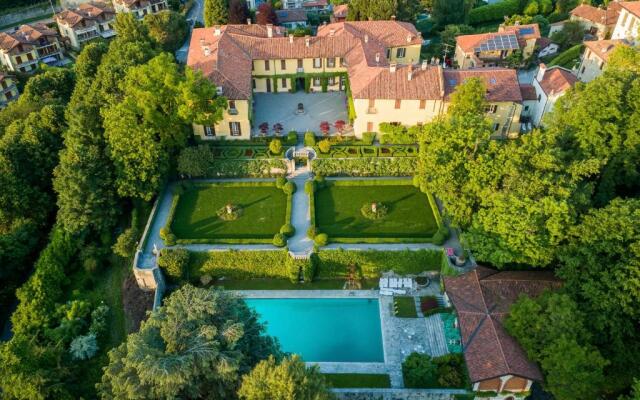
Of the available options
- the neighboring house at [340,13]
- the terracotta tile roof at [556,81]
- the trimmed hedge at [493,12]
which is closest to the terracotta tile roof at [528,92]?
the terracotta tile roof at [556,81]

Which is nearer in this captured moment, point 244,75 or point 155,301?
point 155,301

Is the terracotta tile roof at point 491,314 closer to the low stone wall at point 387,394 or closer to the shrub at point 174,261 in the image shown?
the low stone wall at point 387,394

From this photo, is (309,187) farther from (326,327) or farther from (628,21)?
(628,21)

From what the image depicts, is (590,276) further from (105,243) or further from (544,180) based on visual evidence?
(105,243)

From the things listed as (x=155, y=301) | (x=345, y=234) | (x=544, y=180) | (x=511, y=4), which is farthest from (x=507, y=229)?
(x=511, y=4)

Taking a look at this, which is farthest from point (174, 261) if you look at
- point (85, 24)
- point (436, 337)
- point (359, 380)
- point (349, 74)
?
point (85, 24)
